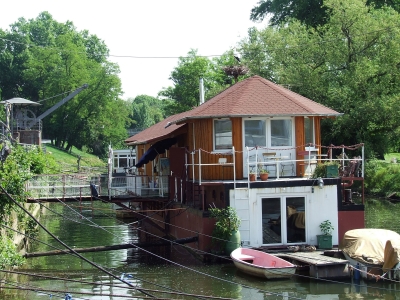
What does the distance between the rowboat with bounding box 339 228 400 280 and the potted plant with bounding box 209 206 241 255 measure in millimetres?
3473

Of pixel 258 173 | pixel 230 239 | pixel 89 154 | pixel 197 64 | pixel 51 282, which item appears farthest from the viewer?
pixel 89 154

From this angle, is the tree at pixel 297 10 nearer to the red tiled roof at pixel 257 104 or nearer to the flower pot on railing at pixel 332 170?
the red tiled roof at pixel 257 104

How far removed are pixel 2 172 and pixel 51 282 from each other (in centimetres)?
393

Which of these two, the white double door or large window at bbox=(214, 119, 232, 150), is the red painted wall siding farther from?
large window at bbox=(214, 119, 232, 150)

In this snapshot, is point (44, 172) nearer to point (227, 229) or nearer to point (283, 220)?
point (227, 229)

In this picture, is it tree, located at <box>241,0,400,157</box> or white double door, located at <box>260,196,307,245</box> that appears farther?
tree, located at <box>241,0,400,157</box>

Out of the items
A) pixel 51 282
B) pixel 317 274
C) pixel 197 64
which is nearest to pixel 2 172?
pixel 51 282

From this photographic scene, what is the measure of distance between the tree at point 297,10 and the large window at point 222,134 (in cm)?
4454

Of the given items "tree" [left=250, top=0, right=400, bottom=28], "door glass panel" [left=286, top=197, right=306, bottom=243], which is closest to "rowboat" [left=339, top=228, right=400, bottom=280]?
"door glass panel" [left=286, top=197, right=306, bottom=243]

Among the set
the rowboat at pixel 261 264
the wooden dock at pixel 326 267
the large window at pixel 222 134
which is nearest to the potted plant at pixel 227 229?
the rowboat at pixel 261 264

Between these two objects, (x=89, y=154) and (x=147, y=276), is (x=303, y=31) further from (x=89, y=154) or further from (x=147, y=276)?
(x=89, y=154)

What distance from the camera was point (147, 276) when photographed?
2222 centimetres

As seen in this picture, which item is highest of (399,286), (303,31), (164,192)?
(303,31)

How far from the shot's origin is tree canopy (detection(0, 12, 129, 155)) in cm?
9388
